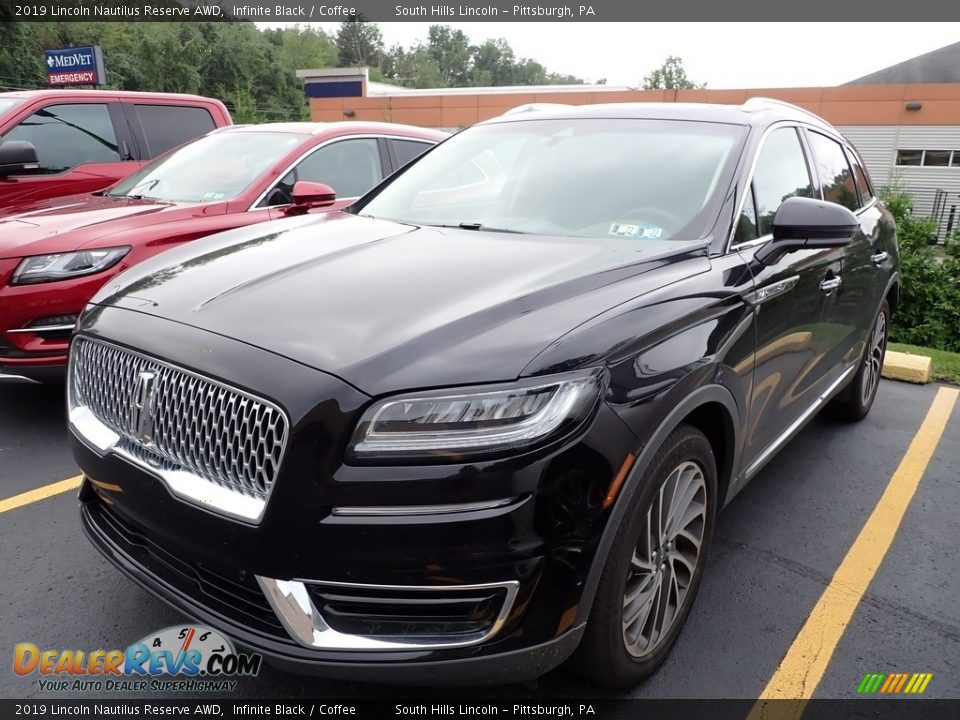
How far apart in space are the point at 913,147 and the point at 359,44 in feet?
305

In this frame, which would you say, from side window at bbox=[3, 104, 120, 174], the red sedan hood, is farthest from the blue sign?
the red sedan hood

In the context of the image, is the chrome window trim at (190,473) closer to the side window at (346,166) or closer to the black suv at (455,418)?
the black suv at (455,418)

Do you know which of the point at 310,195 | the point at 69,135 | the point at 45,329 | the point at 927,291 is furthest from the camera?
the point at 927,291

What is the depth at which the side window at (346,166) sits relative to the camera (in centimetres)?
526

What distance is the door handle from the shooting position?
3.26m

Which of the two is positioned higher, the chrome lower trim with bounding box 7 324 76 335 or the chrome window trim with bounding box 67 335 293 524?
the chrome window trim with bounding box 67 335 293 524

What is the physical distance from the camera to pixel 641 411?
195cm

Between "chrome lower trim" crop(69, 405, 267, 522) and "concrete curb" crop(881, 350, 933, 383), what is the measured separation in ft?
18.2

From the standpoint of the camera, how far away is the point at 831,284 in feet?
11.0

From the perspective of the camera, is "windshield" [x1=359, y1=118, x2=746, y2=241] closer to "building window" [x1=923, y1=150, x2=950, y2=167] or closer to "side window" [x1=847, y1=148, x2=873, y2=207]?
"side window" [x1=847, y1=148, x2=873, y2=207]

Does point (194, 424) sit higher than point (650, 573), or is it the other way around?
point (194, 424)

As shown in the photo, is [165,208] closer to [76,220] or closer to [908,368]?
[76,220]

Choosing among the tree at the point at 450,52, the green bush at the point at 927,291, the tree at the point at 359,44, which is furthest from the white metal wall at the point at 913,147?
the tree at the point at 450,52

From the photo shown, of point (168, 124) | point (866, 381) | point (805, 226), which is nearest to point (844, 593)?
point (805, 226)
